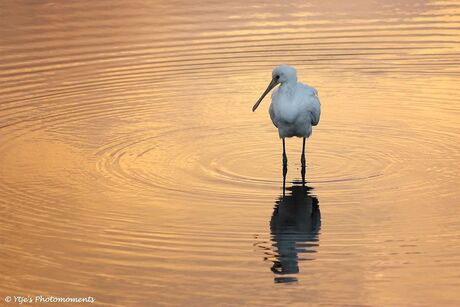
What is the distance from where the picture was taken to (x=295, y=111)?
754 inches

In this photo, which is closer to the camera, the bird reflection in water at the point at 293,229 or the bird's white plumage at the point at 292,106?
the bird reflection in water at the point at 293,229

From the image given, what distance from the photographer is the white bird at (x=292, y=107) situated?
19172mm

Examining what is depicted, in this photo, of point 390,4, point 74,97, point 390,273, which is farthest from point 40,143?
point 390,4

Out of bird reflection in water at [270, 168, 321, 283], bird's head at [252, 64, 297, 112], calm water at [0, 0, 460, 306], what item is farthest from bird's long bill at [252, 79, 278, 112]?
bird reflection in water at [270, 168, 321, 283]

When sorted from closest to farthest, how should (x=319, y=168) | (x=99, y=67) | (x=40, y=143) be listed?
1. (x=319, y=168)
2. (x=40, y=143)
3. (x=99, y=67)

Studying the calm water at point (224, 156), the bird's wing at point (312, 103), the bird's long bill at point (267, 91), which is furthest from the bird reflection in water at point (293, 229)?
the bird's long bill at point (267, 91)

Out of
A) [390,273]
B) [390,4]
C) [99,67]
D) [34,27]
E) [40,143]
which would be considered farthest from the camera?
[390,4]

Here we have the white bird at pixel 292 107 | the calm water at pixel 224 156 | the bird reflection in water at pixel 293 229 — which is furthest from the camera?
the white bird at pixel 292 107

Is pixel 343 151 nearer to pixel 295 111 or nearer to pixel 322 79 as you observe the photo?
pixel 295 111

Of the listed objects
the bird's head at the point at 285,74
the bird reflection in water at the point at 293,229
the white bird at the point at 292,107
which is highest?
the bird's head at the point at 285,74

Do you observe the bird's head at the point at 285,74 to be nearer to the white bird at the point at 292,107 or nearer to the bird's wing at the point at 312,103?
the white bird at the point at 292,107

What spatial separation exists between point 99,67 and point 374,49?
208 inches

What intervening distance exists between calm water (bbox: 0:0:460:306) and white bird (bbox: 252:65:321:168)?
16.9 inches

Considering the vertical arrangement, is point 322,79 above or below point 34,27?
below
